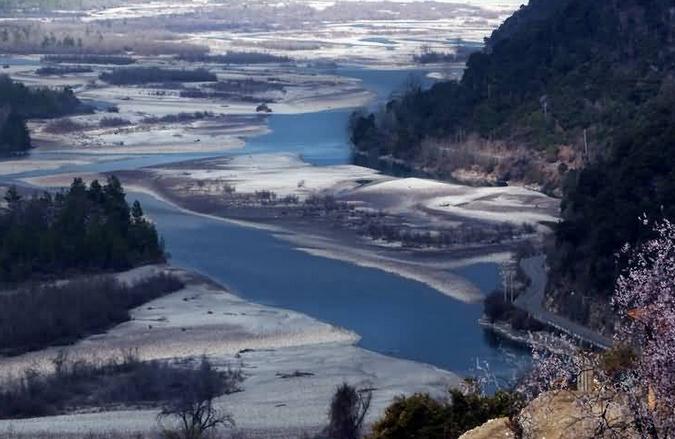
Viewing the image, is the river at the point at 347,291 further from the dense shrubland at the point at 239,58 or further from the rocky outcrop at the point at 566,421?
the dense shrubland at the point at 239,58

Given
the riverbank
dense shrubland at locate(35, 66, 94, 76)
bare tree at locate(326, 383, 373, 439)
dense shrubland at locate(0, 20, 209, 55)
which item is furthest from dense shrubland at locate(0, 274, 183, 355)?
dense shrubland at locate(0, 20, 209, 55)

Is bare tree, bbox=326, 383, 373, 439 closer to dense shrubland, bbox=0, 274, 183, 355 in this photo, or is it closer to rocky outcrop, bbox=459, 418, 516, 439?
dense shrubland, bbox=0, 274, 183, 355

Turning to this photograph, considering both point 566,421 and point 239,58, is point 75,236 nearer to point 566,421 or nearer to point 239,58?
point 566,421

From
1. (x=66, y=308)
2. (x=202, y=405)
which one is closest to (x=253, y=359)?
(x=66, y=308)

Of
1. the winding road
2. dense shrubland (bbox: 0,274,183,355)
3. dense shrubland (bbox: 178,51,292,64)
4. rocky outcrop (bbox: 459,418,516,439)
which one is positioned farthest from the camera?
dense shrubland (bbox: 178,51,292,64)

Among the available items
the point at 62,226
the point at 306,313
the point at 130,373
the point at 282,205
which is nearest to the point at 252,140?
the point at 282,205
